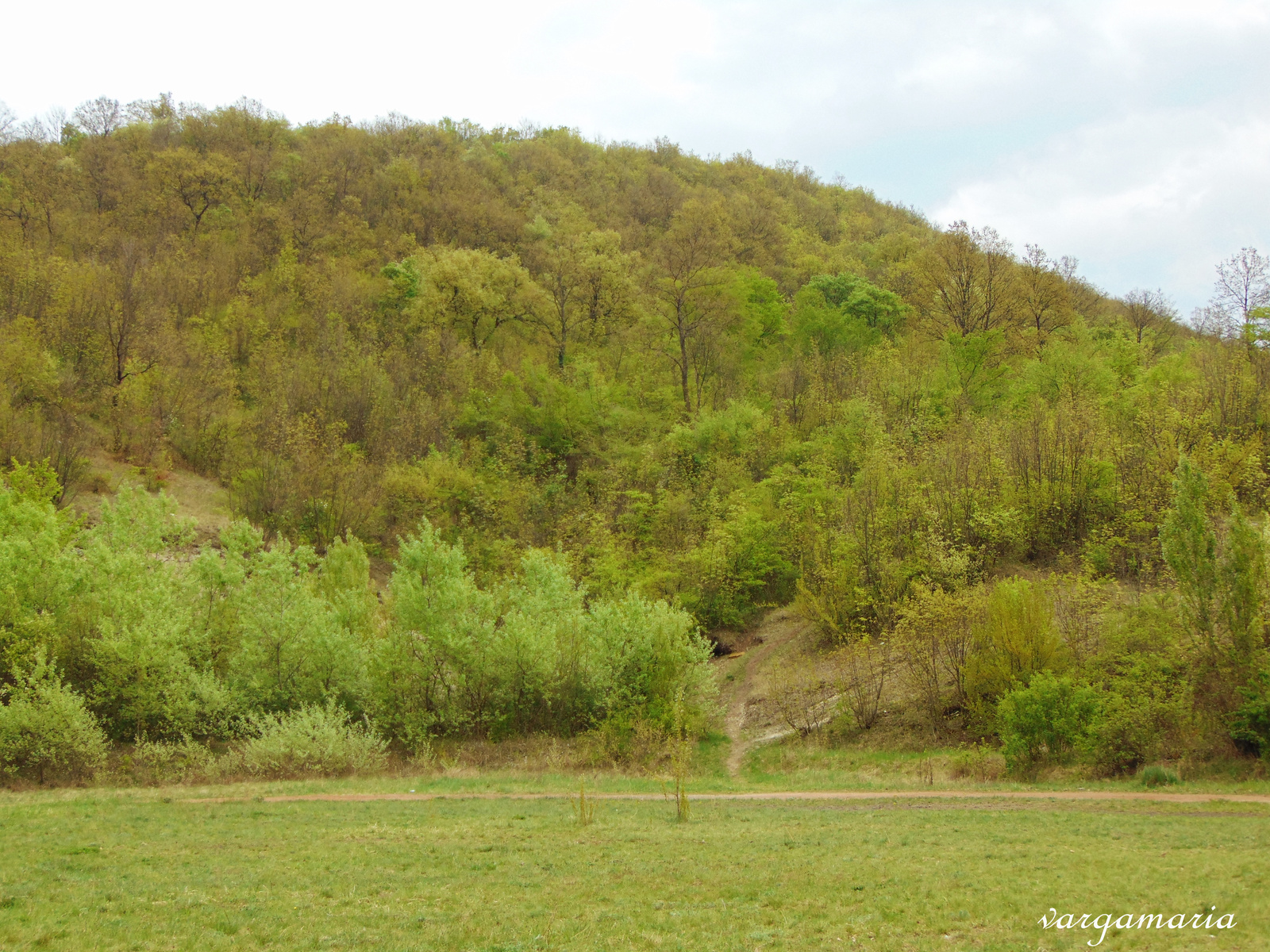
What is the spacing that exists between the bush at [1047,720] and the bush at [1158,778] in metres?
2.33

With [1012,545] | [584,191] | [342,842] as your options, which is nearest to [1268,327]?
[1012,545]

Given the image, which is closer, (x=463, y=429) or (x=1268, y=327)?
(x=1268, y=327)

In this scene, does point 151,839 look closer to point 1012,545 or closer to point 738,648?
point 738,648

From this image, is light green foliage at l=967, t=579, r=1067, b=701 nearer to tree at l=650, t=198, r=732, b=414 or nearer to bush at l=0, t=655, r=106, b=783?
bush at l=0, t=655, r=106, b=783

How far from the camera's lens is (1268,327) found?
42.3 metres

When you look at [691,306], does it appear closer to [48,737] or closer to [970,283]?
[970,283]

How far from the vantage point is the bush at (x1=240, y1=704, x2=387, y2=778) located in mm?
24094

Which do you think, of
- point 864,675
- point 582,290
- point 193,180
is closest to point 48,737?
point 864,675

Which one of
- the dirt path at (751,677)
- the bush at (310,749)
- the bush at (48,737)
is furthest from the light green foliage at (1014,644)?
the bush at (48,737)

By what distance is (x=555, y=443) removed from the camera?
184 feet

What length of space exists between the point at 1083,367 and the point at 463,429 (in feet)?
118

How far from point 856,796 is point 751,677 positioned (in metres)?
15.3

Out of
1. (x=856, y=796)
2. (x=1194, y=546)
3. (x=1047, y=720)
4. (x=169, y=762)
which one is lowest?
(x=856, y=796)

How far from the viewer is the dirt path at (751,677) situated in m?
30.8
